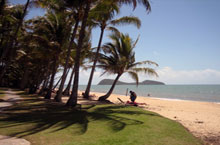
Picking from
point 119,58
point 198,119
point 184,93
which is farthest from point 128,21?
point 184,93

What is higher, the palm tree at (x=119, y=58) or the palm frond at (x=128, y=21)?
the palm frond at (x=128, y=21)

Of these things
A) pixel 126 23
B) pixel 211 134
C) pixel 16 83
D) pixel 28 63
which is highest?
pixel 126 23

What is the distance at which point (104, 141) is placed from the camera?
4.08 m

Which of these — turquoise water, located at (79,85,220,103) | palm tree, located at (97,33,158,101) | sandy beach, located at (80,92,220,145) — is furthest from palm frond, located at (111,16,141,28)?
turquoise water, located at (79,85,220,103)

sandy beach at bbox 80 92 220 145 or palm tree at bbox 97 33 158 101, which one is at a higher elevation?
palm tree at bbox 97 33 158 101

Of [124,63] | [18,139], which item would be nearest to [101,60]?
[124,63]

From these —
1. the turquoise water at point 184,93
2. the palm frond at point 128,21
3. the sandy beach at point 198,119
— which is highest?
the palm frond at point 128,21

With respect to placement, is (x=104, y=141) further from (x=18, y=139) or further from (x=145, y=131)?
(x=18, y=139)

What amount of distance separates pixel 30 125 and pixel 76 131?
1550mm

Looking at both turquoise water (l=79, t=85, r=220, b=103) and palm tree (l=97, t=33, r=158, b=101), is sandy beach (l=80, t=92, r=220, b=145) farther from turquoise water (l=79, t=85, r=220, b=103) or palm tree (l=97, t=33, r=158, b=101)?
turquoise water (l=79, t=85, r=220, b=103)

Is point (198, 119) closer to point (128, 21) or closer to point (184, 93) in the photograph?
point (128, 21)

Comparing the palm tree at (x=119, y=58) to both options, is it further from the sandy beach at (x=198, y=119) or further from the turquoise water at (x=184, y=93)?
the turquoise water at (x=184, y=93)

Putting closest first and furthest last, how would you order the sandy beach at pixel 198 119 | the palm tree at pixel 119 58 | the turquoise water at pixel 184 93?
the sandy beach at pixel 198 119 < the palm tree at pixel 119 58 < the turquoise water at pixel 184 93

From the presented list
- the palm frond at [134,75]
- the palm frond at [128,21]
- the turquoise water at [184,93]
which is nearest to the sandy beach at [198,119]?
the palm frond at [134,75]
